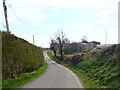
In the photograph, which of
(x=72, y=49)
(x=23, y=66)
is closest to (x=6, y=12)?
(x=23, y=66)

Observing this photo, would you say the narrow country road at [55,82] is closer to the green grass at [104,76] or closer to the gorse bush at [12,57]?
the green grass at [104,76]

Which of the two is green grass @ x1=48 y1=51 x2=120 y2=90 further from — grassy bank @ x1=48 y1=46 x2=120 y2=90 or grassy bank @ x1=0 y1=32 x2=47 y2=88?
grassy bank @ x1=0 y1=32 x2=47 y2=88

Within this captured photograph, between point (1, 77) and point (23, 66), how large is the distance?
9.29m

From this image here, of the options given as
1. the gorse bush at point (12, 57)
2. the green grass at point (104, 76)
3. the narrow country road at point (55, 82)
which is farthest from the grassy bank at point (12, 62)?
the green grass at point (104, 76)

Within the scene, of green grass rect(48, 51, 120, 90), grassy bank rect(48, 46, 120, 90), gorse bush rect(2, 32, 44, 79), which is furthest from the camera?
grassy bank rect(48, 46, 120, 90)

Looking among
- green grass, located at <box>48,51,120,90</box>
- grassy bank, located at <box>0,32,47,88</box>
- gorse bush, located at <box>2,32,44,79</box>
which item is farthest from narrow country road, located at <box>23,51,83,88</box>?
gorse bush, located at <box>2,32,44,79</box>

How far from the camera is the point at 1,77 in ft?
74.3

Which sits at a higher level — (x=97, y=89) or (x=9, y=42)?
(x=9, y=42)

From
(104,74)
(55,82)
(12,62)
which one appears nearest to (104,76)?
(104,74)

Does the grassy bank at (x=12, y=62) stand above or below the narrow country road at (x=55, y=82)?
above

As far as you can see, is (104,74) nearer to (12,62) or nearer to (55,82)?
(55,82)

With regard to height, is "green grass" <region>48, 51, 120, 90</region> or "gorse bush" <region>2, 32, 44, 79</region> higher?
"gorse bush" <region>2, 32, 44, 79</region>

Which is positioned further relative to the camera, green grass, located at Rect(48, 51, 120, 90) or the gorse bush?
green grass, located at Rect(48, 51, 120, 90)

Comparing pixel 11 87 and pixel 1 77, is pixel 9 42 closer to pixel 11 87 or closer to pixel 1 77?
pixel 1 77
